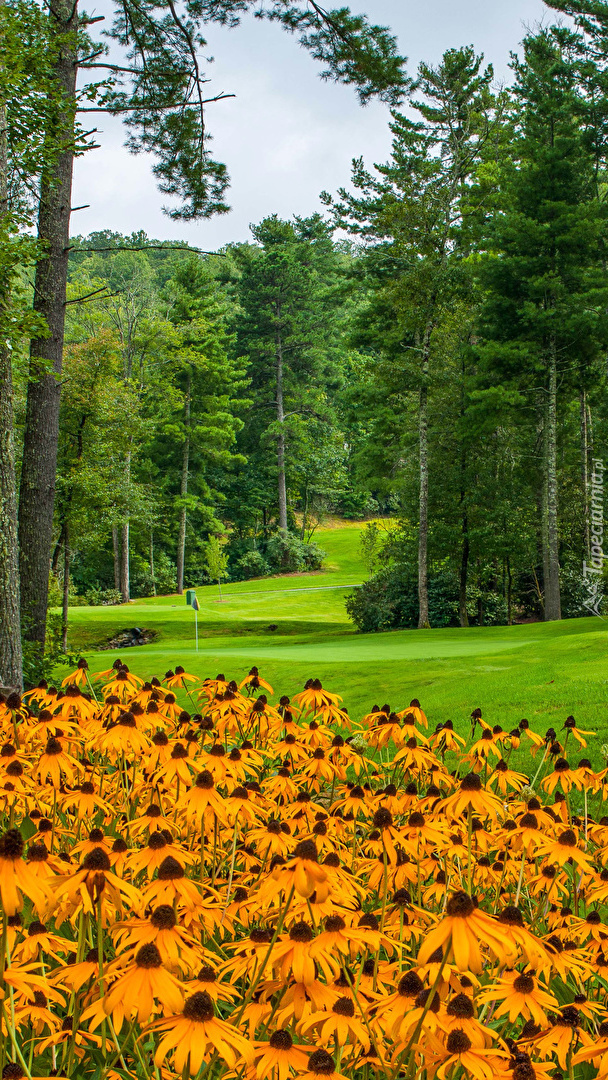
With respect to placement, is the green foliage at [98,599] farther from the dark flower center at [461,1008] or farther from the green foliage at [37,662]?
the dark flower center at [461,1008]

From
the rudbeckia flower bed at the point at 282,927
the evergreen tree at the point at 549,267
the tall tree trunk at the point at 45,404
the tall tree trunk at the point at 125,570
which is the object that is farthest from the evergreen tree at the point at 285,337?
the rudbeckia flower bed at the point at 282,927

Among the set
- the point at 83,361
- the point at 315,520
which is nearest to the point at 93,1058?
the point at 83,361

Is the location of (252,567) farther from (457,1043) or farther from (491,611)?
(457,1043)

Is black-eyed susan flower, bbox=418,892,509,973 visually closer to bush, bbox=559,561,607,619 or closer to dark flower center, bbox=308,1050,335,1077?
dark flower center, bbox=308,1050,335,1077

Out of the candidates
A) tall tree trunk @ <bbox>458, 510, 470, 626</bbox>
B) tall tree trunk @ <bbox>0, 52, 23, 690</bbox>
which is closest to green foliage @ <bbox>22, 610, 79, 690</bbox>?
tall tree trunk @ <bbox>0, 52, 23, 690</bbox>

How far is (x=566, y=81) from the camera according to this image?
724 inches

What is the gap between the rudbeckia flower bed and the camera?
1.24 metres

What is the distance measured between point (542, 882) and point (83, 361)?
1712cm

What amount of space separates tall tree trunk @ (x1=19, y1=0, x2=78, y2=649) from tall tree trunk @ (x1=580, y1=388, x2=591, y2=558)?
14.0 meters

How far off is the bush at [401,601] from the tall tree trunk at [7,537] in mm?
13394

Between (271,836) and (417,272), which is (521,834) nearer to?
(271,836)

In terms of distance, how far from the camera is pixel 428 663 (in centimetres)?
941

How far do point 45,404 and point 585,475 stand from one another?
14339 millimetres

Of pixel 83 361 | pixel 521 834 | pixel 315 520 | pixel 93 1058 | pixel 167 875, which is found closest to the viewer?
pixel 167 875
